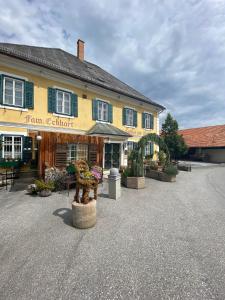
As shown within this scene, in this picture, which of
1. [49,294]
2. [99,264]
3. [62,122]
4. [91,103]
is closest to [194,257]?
[99,264]

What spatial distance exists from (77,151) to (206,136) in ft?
84.2

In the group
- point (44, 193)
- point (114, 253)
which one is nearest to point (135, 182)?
point (44, 193)

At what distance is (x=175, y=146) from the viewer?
2305cm

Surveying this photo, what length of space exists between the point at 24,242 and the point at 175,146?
22287 mm

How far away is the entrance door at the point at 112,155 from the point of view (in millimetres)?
12898

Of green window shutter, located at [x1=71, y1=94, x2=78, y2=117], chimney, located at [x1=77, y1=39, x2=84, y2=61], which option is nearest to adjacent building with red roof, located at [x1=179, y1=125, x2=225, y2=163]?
chimney, located at [x1=77, y1=39, x2=84, y2=61]

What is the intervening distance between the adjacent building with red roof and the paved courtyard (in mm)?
22456

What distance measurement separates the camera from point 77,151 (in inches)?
376

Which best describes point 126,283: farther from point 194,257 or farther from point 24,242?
point 24,242

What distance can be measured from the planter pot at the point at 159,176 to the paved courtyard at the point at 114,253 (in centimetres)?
449

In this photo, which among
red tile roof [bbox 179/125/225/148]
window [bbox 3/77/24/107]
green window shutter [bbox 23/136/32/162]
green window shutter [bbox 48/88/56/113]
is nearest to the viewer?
window [bbox 3/77/24/107]

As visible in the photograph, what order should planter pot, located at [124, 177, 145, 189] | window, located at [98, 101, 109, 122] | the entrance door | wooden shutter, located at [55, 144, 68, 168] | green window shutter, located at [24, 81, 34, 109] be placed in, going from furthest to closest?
the entrance door, window, located at [98, 101, 109, 122], green window shutter, located at [24, 81, 34, 109], planter pot, located at [124, 177, 145, 189], wooden shutter, located at [55, 144, 68, 168]

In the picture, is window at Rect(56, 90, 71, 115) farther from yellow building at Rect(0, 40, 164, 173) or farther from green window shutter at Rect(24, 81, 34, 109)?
green window shutter at Rect(24, 81, 34, 109)

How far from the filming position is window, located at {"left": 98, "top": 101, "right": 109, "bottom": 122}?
12.7 metres
